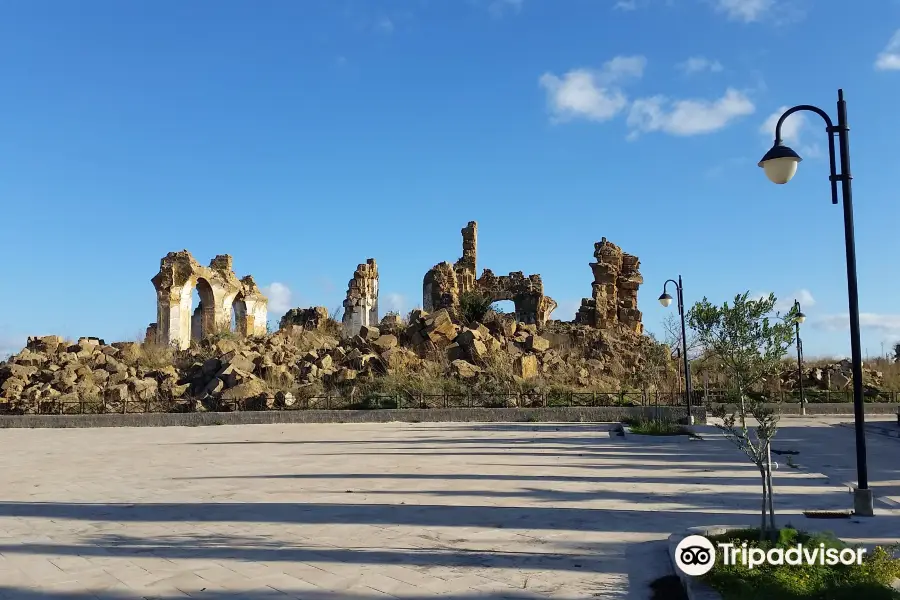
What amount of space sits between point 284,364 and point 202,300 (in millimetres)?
10468

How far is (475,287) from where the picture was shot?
39.2 meters

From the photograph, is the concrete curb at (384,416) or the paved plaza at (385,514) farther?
the concrete curb at (384,416)

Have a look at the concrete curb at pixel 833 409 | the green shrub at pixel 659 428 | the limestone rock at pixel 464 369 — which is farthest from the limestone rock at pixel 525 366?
the concrete curb at pixel 833 409

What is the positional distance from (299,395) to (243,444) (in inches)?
306

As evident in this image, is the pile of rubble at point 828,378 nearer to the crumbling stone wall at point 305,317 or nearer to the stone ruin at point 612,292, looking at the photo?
the stone ruin at point 612,292

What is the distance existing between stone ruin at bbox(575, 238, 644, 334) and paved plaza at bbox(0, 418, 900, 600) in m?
20.1

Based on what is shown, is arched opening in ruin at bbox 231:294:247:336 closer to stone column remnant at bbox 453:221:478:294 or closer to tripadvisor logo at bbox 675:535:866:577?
stone column remnant at bbox 453:221:478:294

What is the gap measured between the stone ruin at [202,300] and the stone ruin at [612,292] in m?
17.0

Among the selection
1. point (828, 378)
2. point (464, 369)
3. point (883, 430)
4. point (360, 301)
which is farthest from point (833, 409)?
point (360, 301)

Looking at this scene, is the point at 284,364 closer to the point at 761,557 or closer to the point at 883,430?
the point at 883,430

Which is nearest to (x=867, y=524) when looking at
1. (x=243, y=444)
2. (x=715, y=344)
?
(x=715, y=344)

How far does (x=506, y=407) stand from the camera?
22.5 metres

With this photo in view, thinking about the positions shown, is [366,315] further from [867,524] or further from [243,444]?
[867,524]

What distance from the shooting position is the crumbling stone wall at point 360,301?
3906cm
